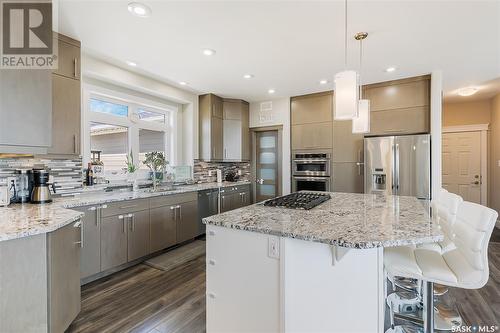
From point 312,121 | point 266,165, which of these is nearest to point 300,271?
point 312,121

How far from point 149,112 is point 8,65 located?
241 centimetres

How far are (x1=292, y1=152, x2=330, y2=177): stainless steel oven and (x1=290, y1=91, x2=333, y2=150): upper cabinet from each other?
16 centimetres

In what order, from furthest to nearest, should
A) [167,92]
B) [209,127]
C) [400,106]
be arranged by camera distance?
1. [209,127]
2. [167,92]
3. [400,106]

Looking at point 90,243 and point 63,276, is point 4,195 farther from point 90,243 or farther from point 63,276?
point 63,276

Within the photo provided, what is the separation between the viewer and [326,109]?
15.3ft

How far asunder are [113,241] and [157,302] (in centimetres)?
93

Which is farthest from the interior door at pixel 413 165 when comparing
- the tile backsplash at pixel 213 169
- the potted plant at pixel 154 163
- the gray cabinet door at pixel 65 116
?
the gray cabinet door at pixel 65 116

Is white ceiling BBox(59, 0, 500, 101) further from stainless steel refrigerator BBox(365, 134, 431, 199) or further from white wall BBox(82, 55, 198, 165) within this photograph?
stainless steel refrigerator BBox(365, 134, 431, 199)

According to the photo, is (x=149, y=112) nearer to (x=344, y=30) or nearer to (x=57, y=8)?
(x=57, y=8)

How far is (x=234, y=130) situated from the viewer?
512 cm

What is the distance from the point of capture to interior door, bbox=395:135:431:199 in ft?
12.0

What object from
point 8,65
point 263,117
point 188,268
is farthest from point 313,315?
point 263,117

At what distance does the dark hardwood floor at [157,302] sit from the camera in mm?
1959

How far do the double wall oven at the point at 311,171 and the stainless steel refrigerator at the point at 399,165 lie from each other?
0.74 meters
